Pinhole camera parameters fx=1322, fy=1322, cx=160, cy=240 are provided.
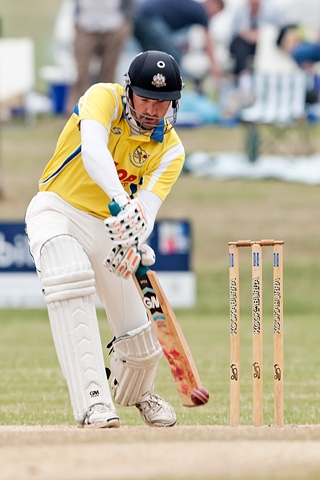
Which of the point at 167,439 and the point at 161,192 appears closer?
the point at 167,439

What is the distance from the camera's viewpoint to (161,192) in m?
5.84

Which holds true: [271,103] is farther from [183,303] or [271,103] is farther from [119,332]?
[119,332]

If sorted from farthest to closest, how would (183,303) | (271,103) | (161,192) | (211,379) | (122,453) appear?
(271,103) → (183,303) → (211,379) → (161,192) → (122,453)

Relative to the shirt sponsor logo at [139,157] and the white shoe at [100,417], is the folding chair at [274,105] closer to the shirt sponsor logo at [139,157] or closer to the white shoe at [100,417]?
the shirt sponsor logo at [139,157]

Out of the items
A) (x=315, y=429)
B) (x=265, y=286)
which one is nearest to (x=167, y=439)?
(x=315, y=429)

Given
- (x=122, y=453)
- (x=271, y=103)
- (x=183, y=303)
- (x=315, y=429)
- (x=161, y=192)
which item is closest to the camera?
(x=122, y=453)

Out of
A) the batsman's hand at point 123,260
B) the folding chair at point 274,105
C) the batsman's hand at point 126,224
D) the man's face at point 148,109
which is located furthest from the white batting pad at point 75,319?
the folding chair at point 274,105

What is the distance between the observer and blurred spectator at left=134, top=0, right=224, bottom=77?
18.7 meters

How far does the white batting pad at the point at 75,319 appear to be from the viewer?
18.1 feet

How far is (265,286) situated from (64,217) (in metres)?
8.26

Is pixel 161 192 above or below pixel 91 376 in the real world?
above

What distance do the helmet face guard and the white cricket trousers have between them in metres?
0.47

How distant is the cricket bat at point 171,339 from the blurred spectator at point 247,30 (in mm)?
12781

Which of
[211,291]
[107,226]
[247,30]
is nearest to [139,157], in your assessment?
[107,226]
